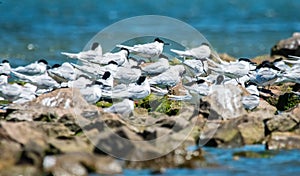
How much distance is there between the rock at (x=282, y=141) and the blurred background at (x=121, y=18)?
35.6ft

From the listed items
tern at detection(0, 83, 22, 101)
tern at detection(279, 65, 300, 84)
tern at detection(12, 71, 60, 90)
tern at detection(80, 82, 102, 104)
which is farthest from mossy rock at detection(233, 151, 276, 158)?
tern at detection(12, 71, 60, 90)

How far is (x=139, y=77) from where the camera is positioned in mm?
11898

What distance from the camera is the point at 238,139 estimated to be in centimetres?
920

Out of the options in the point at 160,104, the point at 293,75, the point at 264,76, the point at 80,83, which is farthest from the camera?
the point at 264,76

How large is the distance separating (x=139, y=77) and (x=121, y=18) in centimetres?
2156

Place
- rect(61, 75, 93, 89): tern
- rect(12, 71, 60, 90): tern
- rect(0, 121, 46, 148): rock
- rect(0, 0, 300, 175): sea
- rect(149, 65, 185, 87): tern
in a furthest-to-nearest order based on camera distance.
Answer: rect(12, 71, 60, 90): tern, rect(149, 65, 185, 87): tern, rect(61, 75, 93, 89): tern, rect(0, 0, 300, 175): sea, rect(0, 121, 46, 148): rock

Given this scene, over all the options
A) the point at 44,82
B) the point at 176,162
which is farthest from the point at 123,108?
the point at 44,82

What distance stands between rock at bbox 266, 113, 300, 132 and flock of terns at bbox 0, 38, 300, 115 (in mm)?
1388

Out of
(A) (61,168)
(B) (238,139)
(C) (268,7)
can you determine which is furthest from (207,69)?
(C) (268,7)

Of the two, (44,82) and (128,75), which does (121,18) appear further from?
(128,75)

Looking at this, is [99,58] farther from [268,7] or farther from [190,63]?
[268,7]

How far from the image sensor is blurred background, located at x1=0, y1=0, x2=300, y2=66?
75.1 ft

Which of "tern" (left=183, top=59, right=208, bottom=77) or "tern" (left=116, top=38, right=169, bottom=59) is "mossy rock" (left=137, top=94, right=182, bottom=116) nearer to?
"tern" (left=183, top=59, right=208, bottom=77)

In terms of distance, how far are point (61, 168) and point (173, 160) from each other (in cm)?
128
